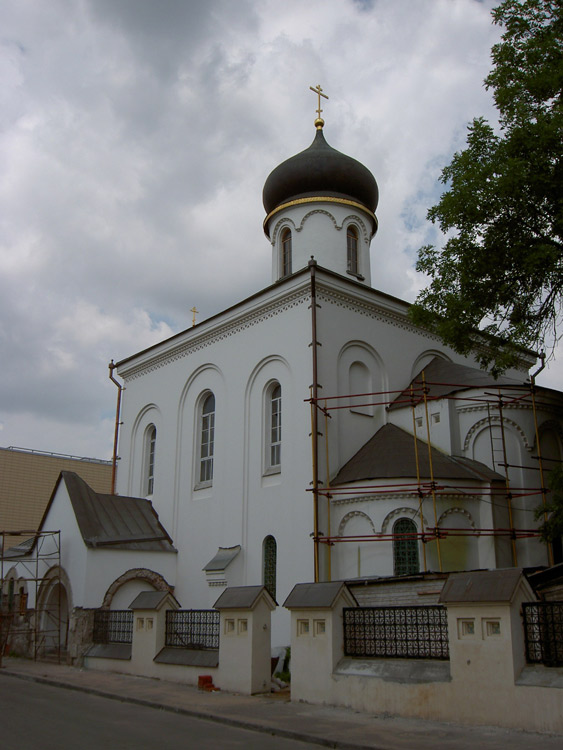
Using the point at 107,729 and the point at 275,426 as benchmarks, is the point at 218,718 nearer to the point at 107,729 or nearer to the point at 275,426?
the point at 107,729

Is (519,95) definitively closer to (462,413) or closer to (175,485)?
(462,413)

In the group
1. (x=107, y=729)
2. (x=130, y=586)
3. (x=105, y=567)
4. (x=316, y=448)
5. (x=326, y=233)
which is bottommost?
(x=107, y=729)

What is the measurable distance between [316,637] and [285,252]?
13798mm

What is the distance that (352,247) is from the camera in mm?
21531

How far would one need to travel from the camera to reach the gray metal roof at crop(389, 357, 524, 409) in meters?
16.8

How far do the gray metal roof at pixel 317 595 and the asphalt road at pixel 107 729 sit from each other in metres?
2.01

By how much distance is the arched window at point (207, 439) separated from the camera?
2025 cm

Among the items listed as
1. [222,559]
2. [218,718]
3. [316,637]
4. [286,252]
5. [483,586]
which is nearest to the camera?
[483,586]

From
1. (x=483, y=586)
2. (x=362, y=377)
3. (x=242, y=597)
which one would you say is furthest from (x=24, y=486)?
(x=483, y=586)

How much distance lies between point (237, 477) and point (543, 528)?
27.9 ft

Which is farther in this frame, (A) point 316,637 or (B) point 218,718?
(A) point 316,637

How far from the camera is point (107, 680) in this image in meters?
13.5

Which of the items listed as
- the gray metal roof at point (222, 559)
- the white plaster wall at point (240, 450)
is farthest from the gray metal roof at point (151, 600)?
the gray metal roof at point (222, 559)

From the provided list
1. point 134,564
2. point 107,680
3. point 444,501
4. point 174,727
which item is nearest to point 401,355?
point 444,501
